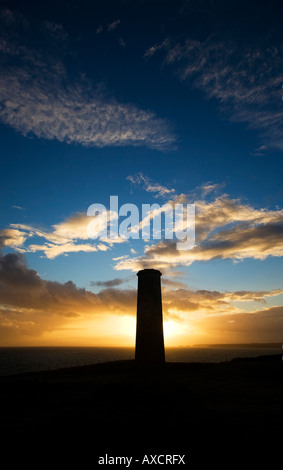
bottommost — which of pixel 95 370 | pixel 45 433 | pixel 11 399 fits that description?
pixel 95 370

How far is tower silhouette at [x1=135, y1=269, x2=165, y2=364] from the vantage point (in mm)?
19078

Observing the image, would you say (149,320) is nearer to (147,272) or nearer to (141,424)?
(147,272)

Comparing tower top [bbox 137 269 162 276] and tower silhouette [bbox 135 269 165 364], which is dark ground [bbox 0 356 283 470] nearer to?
tower silhouette [bbox 135 269 165 364]

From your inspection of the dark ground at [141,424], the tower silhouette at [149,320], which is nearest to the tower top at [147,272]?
the tower silhouette at [149,320]

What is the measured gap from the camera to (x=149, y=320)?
19422 mm

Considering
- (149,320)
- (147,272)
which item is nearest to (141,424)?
(149,320)

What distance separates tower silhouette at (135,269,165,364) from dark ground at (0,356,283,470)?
762 cm

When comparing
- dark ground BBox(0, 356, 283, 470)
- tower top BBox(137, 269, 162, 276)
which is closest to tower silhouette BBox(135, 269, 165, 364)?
tower top BBox(137, 269, 162, 276)

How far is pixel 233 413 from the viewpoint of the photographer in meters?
7.47

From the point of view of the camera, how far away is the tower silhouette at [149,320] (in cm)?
1908

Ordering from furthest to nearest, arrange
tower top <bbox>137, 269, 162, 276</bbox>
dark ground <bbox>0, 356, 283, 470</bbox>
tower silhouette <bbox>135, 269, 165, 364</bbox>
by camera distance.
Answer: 1. tower top <bbox>137, 269, 162, 276</bbox>
2. tower silhouette <bbox>135, 269, 165, 364</bbox>
3. dark ground <bbox>0, 356, 283, 470</bbox>
